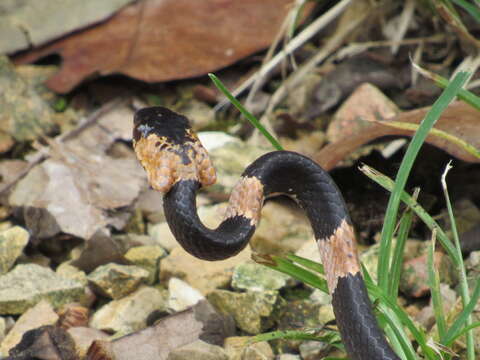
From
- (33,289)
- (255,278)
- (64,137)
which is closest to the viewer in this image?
(33,289)

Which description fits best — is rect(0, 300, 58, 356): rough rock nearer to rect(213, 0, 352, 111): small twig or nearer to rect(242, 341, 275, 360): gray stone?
rect(242, 341, 275, 360): gray stone

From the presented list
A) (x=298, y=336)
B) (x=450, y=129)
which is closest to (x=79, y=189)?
(x=298, y=336)

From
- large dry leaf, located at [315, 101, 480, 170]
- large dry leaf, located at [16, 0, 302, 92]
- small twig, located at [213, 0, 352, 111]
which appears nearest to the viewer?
large dry leaf, located at [315, 101, 480, 170]

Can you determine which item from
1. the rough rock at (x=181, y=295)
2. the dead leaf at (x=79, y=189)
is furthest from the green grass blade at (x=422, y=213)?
the dead leaf at (x=79, y=189)

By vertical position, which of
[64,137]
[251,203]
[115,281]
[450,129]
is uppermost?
[450,129]

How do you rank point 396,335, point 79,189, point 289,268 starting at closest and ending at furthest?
point 396,335 < point 289,268 < point 79,189

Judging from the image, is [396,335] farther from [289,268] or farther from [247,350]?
[247,350]

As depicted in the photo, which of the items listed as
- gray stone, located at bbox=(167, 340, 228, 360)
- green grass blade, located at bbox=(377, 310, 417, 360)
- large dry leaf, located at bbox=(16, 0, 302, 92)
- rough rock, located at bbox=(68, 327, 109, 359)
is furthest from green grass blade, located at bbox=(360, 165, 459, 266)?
large dry leaf, located at bbox=(16, 0, 302, 92)
